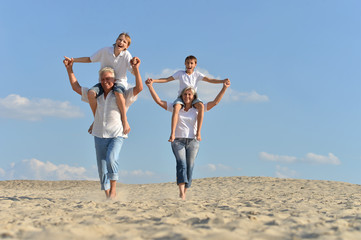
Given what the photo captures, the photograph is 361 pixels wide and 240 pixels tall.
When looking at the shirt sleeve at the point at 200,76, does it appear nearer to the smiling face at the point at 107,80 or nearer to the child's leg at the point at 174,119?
the child's leg at the point at 174,119

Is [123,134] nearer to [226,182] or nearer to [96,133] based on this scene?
[96,133]

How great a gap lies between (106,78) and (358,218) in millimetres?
4085

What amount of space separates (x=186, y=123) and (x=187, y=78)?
103 cm

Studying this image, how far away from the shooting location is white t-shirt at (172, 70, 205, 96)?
22.5 ft

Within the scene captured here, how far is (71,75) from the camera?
6289 mm

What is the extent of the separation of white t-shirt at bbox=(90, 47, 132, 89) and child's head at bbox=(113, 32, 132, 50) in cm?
10

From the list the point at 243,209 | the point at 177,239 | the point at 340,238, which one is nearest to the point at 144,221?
the point at 177,239

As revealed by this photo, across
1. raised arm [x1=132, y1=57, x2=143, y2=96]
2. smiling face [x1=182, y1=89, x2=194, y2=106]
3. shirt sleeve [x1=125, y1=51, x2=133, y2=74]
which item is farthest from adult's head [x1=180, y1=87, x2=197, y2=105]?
shirt sleeve [x1=125, y1=51, x2=133, y2=74]

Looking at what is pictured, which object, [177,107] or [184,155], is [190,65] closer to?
[177,107]

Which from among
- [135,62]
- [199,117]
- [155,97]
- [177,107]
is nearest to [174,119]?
[177,107]

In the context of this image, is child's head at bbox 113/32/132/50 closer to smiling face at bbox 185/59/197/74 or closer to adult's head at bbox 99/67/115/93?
adult's head at bbox 99/67/115/93

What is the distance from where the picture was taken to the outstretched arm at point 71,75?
6.23 m

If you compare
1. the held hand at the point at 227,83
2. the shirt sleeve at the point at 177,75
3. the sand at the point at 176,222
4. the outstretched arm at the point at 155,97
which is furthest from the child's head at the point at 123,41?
the sand at the point at 176,222

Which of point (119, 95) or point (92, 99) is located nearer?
point (119, 95)
